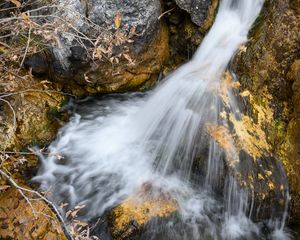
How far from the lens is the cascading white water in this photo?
455 cm

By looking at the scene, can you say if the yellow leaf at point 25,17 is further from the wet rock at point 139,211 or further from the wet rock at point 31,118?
the wet rock at point 139,211

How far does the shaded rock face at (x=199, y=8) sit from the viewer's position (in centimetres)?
581

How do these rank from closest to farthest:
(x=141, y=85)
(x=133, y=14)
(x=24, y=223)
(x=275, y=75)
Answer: (x=24, y=223) → (x=275, y=75) → (x=133, y=14) → (x=141, y=85)

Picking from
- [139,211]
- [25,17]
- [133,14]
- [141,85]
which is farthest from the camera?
[141,85]

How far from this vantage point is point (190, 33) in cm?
612

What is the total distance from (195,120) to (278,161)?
4.17ft

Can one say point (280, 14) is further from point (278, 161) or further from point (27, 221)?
point (27, 221)

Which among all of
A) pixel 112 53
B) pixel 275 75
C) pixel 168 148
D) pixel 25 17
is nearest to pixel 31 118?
pixel 112 53

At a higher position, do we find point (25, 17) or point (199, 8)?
point (199, 8)

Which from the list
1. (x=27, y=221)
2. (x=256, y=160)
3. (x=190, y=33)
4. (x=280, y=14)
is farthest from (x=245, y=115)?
(x=27, y=221)

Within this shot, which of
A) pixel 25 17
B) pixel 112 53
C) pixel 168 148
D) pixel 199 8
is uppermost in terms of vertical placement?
pixel 199 8

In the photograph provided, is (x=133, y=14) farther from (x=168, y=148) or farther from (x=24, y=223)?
(x=24, y=223)

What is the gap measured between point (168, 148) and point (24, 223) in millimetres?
2169

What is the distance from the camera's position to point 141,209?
4.37 meters
